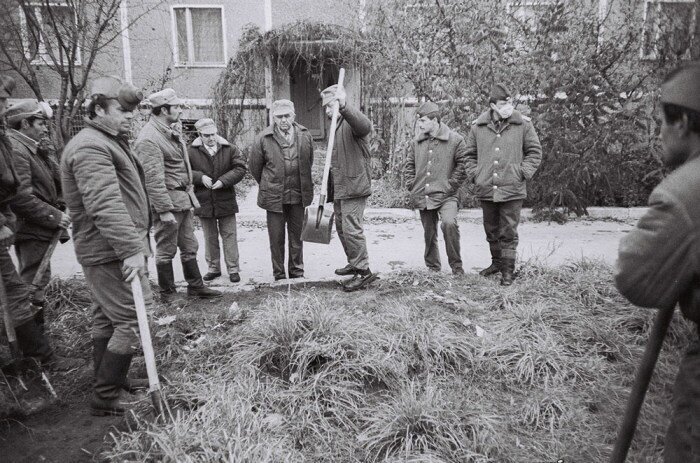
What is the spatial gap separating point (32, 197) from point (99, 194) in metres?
1.47

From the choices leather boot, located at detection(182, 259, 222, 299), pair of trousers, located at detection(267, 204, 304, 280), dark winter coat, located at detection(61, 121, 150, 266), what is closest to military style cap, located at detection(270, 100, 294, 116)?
pair of trousers, located at detection(267, 204, 304, 280)

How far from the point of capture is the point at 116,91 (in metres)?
3.54

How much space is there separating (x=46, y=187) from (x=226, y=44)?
38.3ft

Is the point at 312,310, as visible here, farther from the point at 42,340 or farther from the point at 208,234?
the point at 208,234

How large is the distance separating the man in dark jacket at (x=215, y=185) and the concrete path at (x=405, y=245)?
0.43m

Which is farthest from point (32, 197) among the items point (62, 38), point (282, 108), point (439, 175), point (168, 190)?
point (62, 38)

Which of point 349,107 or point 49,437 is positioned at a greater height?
point 349,107

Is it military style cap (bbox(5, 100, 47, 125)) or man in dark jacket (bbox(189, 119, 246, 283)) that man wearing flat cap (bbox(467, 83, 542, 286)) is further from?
military style cap (bbox(5, 100, 47, 125))

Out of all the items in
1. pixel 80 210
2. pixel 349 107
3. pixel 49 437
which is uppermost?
pixel 349 107

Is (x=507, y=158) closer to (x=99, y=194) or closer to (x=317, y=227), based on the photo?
(x=317, y=227)

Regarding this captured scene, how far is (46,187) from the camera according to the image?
15.7ft

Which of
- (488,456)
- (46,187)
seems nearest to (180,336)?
(46,187)

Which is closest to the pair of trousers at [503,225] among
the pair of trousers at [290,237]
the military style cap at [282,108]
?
the pair of trousers at [290,237]

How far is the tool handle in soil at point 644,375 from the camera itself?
1931 mm
